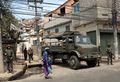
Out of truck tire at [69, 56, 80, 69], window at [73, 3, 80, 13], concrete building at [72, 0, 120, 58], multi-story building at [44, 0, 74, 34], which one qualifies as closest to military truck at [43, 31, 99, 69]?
truck tire at [69, 56, 80, 69]

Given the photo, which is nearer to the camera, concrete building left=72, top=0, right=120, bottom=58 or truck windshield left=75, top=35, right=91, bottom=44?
truck windshield left=75, top=35, right=91, bottom=44

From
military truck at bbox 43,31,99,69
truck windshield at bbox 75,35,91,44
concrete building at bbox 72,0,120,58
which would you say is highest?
concrete building at bbox 72,0,120,58

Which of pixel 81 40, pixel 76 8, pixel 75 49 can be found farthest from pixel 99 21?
pixel 75 49

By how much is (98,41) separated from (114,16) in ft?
14.6

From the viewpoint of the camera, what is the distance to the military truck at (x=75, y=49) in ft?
71.6

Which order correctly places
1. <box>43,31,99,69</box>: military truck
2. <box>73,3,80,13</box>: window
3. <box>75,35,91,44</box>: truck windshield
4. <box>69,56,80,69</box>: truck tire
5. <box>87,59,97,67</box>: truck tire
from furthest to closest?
<box>73,3,80,13</box>: window
<box>87,59,97,67</box>: truck tire
<box>75,35,91,44</box>: truck windshield
<box>43,31,99,69</box>: military truck
<box>69,56,80,69</box>: truck tire

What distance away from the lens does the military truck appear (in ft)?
71.6

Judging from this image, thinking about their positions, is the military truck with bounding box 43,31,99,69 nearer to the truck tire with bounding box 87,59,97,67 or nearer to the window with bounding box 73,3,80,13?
the truck tire with bounding box 87,59,97,67

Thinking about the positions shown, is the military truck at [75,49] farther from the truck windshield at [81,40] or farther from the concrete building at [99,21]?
the concrete building at [99,21]

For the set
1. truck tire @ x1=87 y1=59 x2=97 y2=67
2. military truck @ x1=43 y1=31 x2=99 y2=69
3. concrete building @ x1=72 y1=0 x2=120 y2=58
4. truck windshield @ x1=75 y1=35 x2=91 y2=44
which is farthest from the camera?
concrete building @ x1=72 y1=0 x2=120 y2=58

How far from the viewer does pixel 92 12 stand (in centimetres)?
3247

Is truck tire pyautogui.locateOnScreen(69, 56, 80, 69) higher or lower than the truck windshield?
lower

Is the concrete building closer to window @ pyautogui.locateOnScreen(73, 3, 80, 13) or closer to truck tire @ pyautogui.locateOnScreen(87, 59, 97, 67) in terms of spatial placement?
window @ pyautogui.locateOnScreen(73, 3, 80, 13)

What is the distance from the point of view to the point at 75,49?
2236 cm
